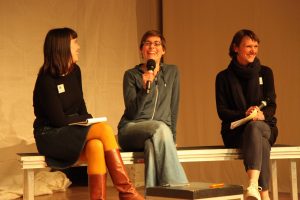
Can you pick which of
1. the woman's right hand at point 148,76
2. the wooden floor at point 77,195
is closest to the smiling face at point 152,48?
the woman's right hand at point 148,76

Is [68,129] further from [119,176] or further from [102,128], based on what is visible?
[119,176]

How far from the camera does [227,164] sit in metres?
5.52

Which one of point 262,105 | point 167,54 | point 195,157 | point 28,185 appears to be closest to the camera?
point 28,185

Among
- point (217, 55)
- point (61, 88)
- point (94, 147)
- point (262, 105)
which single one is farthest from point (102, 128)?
point (217, 55)

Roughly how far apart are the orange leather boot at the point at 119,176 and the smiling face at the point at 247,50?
1186mm

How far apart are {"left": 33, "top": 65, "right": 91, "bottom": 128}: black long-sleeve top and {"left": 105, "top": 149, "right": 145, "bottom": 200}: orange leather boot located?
1.12ft

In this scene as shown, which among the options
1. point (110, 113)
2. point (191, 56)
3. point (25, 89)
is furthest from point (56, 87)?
point (191, 56)

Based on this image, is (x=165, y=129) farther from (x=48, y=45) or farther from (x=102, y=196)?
(x=48, y=45)

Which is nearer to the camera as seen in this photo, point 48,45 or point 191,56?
point 48,45

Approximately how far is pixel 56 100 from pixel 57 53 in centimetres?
29

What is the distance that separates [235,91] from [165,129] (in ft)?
2.34

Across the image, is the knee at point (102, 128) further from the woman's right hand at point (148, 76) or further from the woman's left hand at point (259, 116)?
the woman's left hand at point (259, 116)

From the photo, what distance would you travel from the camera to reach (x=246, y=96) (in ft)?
12.7

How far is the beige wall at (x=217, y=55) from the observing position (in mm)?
5094
